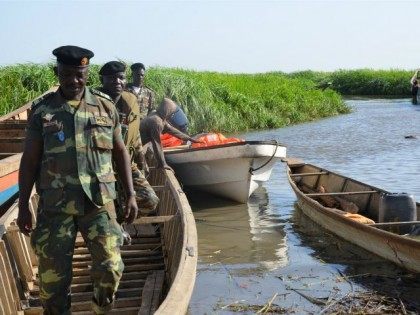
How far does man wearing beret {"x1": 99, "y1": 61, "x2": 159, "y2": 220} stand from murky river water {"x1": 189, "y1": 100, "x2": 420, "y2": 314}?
1482mm

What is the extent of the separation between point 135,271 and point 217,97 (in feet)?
54.2

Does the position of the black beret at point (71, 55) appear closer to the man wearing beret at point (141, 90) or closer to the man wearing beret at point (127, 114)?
the man wearing beret at point (127, 114)

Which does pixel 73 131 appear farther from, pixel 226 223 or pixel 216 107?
pixel 216 107

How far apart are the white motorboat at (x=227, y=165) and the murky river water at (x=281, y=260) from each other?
0.37 meters

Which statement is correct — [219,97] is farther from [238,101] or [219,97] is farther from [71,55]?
[71,55]

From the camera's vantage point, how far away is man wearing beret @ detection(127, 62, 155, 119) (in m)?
7.66

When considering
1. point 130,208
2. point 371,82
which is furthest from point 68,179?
point 371,82

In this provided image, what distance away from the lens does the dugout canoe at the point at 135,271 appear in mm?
4242

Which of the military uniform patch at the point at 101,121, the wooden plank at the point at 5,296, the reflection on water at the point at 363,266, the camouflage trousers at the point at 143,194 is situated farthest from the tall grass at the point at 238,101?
the military uniform patch at the point at 101,121

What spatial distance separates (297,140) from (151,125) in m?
12.8

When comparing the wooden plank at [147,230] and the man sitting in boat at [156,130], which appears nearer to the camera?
the wooden plank at [147,230]

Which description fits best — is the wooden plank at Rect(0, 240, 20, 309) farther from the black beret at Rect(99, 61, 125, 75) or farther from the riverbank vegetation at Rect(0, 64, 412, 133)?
the riverbank vegetation at Rect(0, 64, 412, 133)

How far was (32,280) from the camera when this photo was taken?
16.7 feet

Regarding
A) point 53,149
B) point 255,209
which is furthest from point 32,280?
point 255,209
